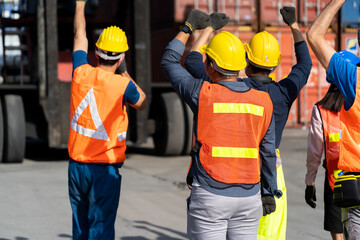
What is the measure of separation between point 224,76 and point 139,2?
7.96 m

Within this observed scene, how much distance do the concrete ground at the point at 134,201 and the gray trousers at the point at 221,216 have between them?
293 cm

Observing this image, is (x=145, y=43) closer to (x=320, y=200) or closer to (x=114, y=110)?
(x=320, y=200)

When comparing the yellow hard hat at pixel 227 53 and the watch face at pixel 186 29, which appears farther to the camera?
the watch face at pixel 186 29

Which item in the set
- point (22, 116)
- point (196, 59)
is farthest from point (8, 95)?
point (196, 59)

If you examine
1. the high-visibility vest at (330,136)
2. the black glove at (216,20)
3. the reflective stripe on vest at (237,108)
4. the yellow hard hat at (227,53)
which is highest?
the black glove at (216,20)

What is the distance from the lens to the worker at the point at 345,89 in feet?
11.8

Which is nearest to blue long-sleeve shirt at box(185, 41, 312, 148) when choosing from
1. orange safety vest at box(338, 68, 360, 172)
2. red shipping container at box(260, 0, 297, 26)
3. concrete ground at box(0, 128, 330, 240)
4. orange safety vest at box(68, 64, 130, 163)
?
orange safety vest at box(338, 68, 360, 172)

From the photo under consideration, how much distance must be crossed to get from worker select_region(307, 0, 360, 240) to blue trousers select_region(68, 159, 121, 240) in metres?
1.61

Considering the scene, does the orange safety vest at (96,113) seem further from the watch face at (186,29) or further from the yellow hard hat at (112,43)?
the watch face at (186,29)

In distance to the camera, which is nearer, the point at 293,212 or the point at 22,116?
the point at 293,212

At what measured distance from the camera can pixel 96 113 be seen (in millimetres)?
4590

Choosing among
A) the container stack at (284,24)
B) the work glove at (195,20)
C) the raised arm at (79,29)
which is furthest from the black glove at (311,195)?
the container stack at (284,24)

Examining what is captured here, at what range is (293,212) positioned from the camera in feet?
25.2

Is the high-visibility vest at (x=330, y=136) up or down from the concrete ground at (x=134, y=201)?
up
